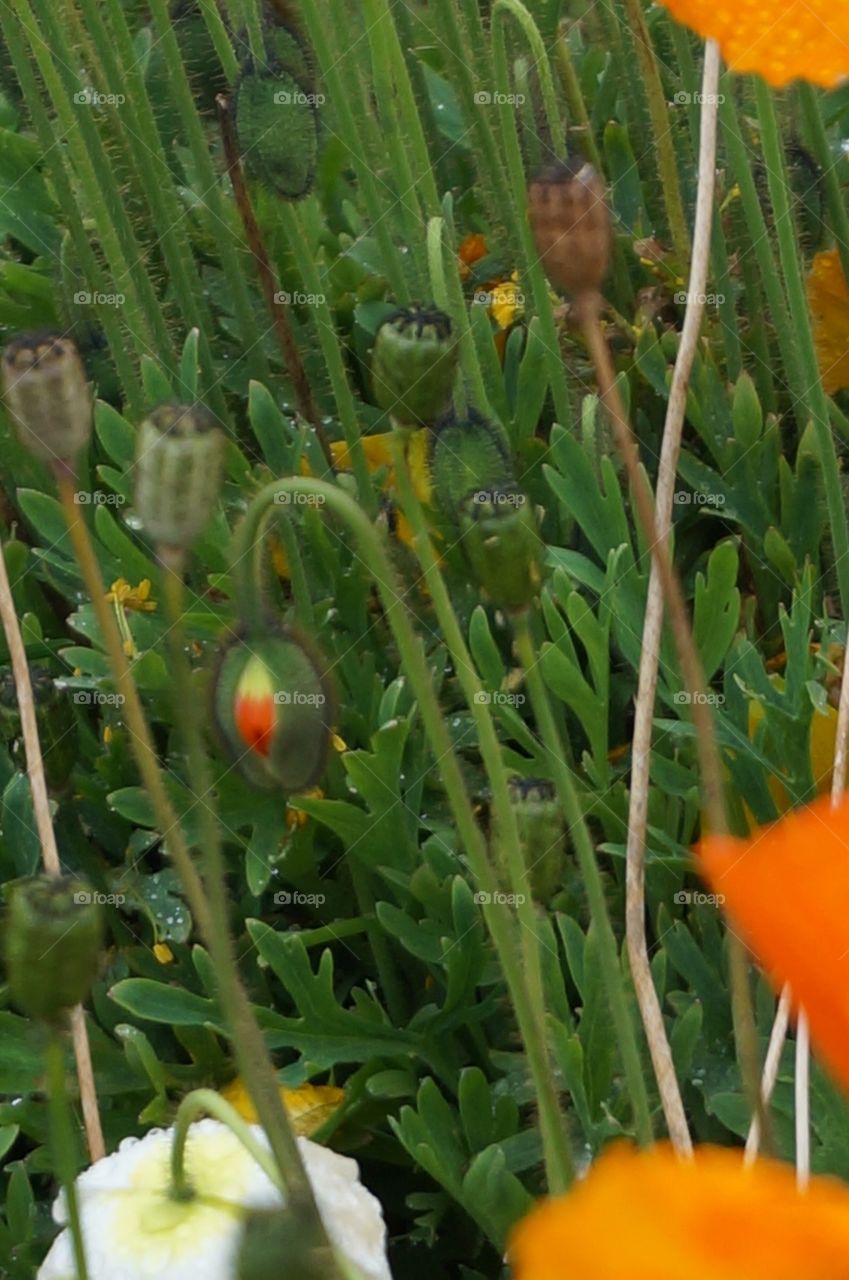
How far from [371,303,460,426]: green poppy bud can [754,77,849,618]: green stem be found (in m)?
0.33

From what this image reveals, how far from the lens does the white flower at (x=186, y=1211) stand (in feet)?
2.13

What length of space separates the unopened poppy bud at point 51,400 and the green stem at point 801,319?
0.51 meters

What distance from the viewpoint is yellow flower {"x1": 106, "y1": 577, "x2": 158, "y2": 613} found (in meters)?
1.22

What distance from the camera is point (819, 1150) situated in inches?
32.1

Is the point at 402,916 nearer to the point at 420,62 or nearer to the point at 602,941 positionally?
the point at 602,941

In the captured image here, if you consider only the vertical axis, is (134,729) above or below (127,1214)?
above

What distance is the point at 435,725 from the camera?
1.58ft

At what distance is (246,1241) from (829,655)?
89 cm

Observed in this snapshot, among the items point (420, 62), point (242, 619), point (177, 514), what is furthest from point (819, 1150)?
point (420, 62)

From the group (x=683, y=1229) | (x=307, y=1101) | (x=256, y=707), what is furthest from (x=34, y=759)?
(x=683, y=1229)
